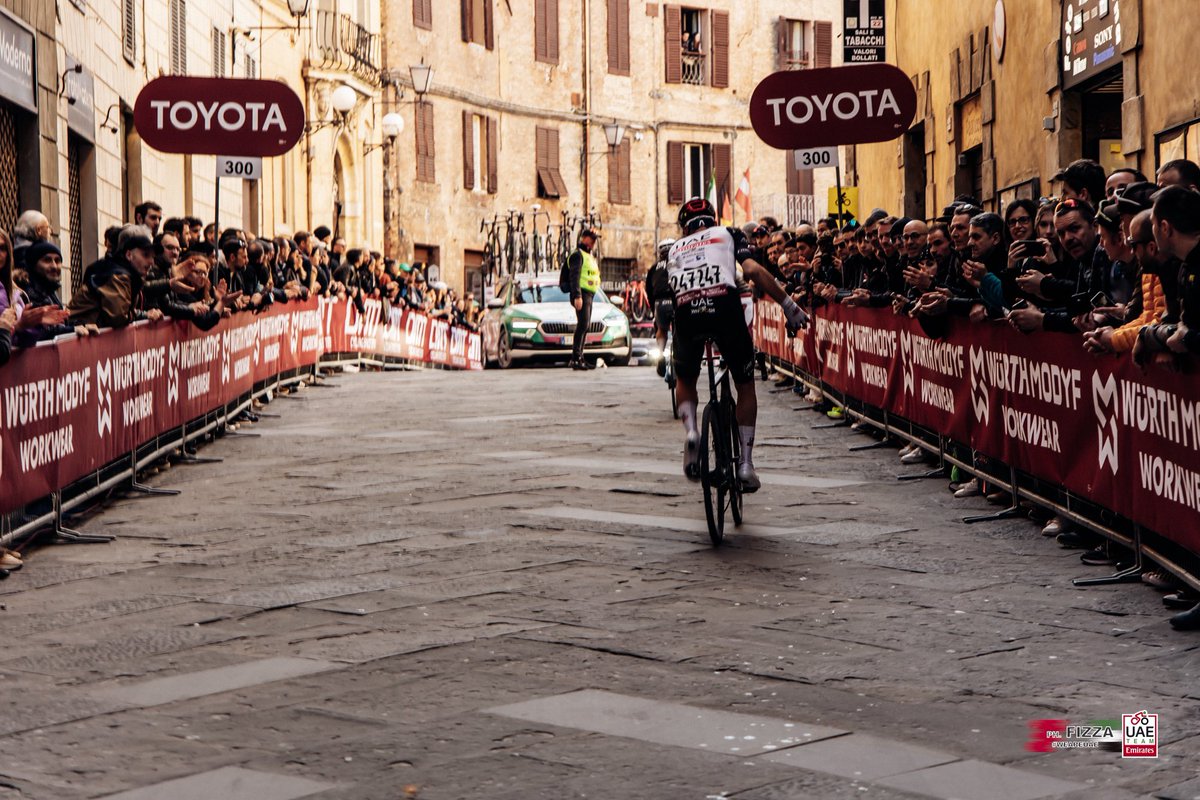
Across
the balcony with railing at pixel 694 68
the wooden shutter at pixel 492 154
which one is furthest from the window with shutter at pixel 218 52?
the balcony with railing at pixel 694 68

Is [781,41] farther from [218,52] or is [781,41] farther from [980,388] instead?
[980,388]

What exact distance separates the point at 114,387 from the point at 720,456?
3742 millimetres

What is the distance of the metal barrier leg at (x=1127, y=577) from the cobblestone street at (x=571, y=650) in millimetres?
130

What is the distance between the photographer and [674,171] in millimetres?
52312

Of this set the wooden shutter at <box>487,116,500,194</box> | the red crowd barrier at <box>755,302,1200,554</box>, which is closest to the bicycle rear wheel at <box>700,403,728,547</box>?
the red crowd barrier at <box>755,302,1200,554</box>

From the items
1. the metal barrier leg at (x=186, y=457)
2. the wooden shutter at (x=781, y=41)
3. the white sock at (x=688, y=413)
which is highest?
the wooden shutter at (x=781, y=41)

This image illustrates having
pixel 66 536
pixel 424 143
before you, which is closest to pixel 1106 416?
pixel 66 536

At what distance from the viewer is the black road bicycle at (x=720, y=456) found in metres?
9.16

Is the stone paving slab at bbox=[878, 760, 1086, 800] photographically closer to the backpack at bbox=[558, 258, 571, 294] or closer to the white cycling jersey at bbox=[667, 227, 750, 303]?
the white cycling jersey at bbox=[667, 227, 750, 303]

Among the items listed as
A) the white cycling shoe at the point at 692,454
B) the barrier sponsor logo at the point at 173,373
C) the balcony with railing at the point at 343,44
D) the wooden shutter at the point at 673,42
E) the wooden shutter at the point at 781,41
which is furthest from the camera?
the wooden shutter at the point at 781,41

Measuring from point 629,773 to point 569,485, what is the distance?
257 inches

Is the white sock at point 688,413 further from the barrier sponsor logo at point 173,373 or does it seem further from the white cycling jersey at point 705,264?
the barrier sponsor logo at point 173,373

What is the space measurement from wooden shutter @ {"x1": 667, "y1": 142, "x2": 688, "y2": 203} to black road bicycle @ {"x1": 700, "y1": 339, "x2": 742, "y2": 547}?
42863 millimetres

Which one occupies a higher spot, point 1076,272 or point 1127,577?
point 1076,272
